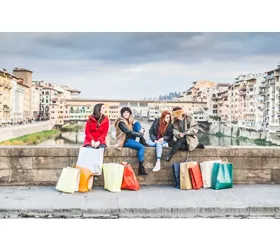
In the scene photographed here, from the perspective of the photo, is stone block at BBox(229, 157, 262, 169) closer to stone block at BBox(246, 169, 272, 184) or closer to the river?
stone block at BBox(246, 169, 272, 184)

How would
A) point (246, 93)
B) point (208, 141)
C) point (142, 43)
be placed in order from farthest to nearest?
point (246, 93) < point (208, 141) < point (142, 43)

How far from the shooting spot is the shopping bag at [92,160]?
560cm

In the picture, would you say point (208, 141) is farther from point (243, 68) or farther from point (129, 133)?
point (129, 133)

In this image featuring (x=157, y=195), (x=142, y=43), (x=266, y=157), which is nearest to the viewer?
(x=157, y=195)

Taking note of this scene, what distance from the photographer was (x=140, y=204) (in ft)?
15.8

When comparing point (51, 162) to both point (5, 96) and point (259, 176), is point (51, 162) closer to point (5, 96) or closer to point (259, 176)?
point (259, 176)

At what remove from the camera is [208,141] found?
17.2 metres

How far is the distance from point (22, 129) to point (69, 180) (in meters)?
13.2

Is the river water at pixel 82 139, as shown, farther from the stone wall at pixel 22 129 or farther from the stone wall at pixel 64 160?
the stone wall at pixel 64 160

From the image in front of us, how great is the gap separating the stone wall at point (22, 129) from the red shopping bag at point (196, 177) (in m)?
11.5

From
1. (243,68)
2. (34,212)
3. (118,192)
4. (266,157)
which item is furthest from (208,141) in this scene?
(34,212)

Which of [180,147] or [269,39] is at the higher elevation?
[269,39]

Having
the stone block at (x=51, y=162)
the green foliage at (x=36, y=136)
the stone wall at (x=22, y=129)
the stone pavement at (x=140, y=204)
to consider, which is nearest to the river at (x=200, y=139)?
the green foliage at (x=36, y=136)

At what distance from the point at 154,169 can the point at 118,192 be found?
2.35 feet
